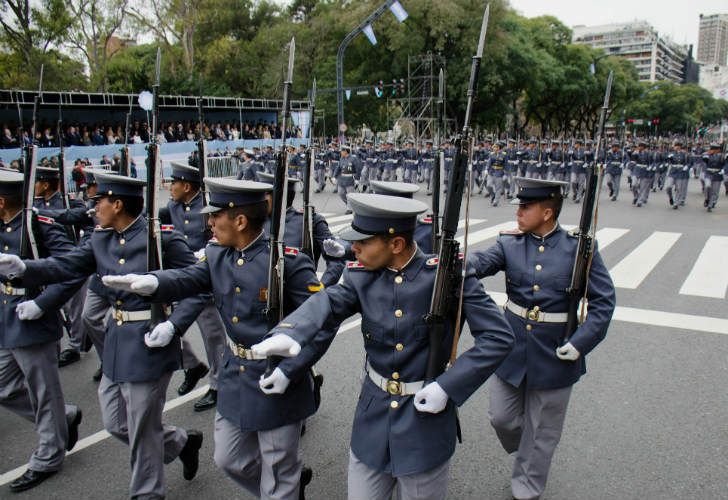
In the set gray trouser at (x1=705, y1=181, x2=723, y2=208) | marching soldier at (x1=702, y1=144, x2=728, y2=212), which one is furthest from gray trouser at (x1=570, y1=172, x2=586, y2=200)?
gray trouser at (x1=705, y1=181, x2=723, y2=208)

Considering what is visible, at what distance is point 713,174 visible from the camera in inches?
625

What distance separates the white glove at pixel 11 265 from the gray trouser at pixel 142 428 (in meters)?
0.82

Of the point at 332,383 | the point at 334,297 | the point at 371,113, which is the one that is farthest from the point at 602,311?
the point at 371,113

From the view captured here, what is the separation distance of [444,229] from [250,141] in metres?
25.0

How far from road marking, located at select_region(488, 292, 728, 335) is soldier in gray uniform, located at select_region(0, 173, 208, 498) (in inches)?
172

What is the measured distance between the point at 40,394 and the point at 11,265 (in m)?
0.97

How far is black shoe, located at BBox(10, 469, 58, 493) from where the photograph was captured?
3.73 m

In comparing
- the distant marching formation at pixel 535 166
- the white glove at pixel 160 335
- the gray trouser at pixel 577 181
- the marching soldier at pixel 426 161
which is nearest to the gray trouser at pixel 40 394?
the white glove at pixel 160 335

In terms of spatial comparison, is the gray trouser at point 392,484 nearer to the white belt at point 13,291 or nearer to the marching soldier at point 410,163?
the white belt at point 13,291

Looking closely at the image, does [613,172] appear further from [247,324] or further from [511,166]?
[247,324]

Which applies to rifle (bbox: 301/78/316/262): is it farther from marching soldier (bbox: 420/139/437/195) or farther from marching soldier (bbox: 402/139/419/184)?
marching soldier (bbox: 402/139/419/184)

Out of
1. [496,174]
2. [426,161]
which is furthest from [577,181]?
[426,161]

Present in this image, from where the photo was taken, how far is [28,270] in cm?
360

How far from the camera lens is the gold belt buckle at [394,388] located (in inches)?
105
